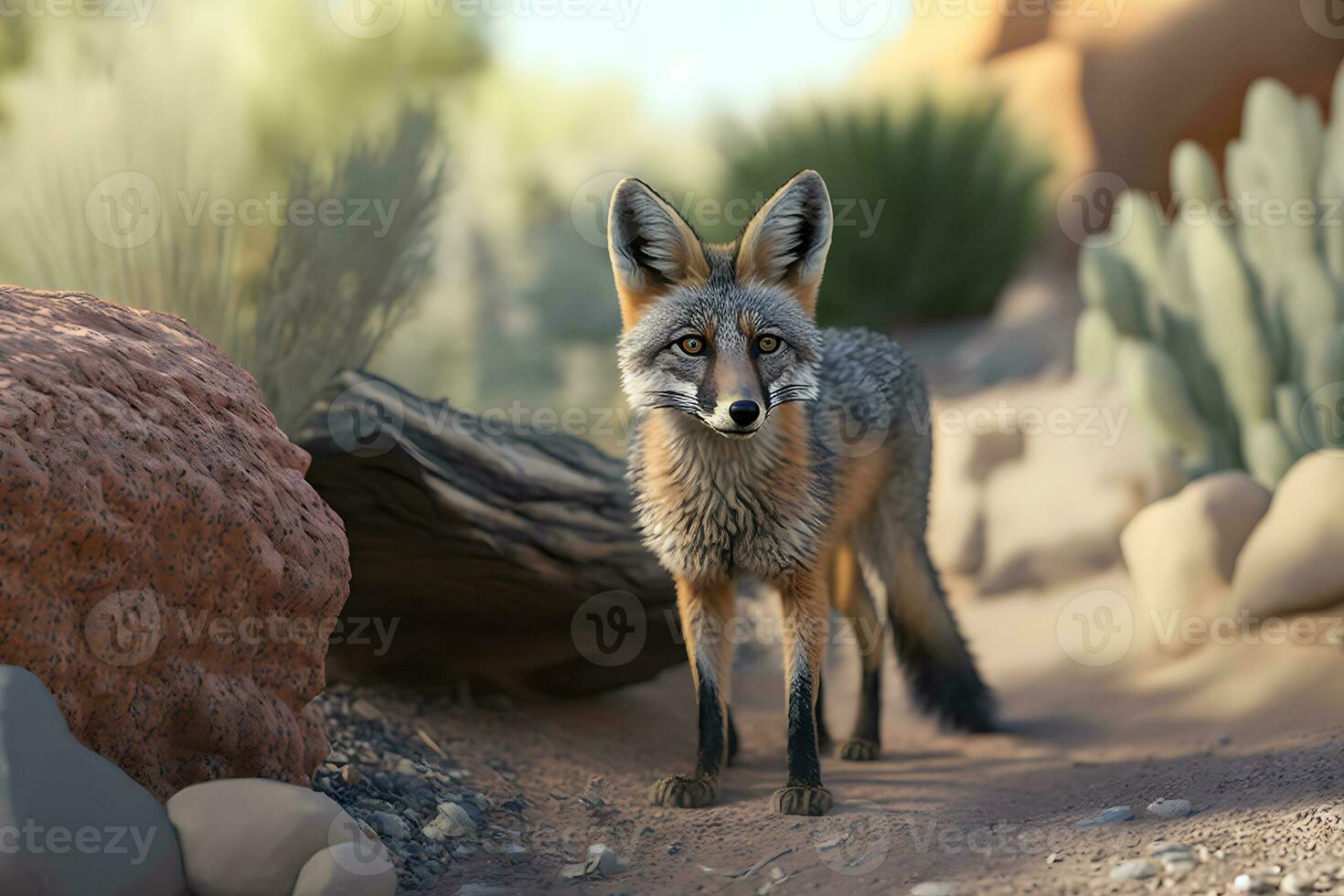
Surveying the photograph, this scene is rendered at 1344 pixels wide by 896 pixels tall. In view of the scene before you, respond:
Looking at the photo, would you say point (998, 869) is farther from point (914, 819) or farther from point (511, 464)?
point (511, 464)

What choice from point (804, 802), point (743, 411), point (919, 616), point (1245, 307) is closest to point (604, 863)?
point (804, 802)

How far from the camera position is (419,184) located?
18.4 ft

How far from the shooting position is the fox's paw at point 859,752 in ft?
13.2

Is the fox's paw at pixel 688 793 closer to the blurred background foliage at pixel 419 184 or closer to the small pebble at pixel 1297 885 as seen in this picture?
the small pebble at pixel 1297 885

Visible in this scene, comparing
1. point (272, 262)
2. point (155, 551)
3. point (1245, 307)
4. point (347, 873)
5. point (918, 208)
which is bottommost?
point (347, 873)

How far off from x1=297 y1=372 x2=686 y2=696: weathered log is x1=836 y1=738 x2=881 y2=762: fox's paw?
2.68 feet

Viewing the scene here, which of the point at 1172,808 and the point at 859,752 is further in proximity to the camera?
the point at 859,752

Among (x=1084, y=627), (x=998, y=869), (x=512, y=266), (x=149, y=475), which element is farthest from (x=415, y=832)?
(x=512, y=266)

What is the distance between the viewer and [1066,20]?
10.4 m

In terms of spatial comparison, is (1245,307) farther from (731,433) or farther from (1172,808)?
(731,433)

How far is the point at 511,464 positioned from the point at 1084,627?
320 cm

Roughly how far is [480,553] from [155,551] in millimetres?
1456

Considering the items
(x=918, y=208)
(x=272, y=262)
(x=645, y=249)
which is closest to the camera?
(x=645, y=249)

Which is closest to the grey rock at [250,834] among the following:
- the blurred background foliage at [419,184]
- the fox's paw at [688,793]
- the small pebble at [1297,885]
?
the fox's paw at [688,793]
